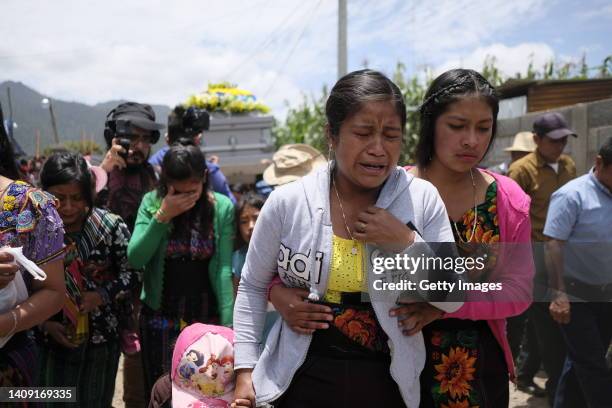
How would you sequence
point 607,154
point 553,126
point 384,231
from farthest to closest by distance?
point 553,126 → point 607,154 → point 384,231

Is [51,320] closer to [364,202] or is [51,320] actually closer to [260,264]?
[260,264]

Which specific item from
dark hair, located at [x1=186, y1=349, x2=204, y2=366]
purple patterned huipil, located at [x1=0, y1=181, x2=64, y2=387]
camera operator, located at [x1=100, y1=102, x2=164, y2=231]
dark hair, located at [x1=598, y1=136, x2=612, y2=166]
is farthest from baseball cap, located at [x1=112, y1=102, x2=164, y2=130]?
dark hair, located at [x1=598, y1=136, x2=612, y2=166]

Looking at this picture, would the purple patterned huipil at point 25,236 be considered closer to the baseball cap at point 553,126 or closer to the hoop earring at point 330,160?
the hoop earring at point 330,160

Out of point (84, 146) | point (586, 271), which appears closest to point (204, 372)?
point (586, 271)

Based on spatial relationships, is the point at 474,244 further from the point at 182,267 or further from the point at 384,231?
the point at 182,267

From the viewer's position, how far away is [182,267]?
2.93 m

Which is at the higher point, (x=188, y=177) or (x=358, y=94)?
(x=358, y=94)

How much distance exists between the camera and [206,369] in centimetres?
204

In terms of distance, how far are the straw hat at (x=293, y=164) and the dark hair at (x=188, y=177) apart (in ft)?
3.08

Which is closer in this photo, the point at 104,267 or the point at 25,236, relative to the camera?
the point at 25,236

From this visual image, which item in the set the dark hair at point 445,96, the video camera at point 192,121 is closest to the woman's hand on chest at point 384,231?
the dark hair at point 445,96

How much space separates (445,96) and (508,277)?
0.65 meters

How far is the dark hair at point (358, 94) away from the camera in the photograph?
158 cm

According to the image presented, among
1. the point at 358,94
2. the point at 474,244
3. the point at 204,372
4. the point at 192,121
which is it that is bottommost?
the point at 204,372
